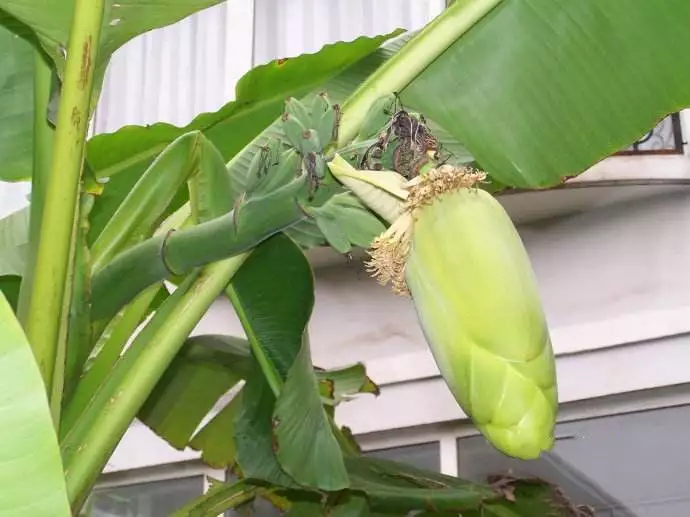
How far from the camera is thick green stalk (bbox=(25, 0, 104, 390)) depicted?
1.33 ft

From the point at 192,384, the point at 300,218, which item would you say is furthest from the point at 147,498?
the point at 300,218

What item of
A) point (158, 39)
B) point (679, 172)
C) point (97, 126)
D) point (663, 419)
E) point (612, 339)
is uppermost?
point (158, 39)

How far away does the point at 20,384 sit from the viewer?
260 millimetres

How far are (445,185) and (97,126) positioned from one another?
1391 millimetres

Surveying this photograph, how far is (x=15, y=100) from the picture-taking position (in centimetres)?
61

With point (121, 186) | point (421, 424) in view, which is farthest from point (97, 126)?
point (121, 186)

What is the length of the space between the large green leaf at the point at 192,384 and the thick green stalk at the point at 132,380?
223mm

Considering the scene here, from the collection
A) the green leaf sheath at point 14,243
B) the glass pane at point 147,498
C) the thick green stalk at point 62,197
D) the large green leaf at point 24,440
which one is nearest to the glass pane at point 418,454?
the glass pane at point 147,498

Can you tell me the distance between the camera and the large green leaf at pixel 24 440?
252 mm

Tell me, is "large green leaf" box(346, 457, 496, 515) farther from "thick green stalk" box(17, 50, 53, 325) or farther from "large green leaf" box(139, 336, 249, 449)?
"thick green stalk" box(17, 50, 53, 325)

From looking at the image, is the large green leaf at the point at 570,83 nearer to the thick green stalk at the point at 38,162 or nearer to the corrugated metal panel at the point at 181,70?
the thick green stalk at the point at 38,162

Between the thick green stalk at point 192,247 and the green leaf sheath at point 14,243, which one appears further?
the green leaf sheath at point 14,243

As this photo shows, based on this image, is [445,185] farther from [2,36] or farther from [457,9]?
[2,36]

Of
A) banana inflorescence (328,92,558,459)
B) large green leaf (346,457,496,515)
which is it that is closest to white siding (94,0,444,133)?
large green leaf (346,457,496,515)
